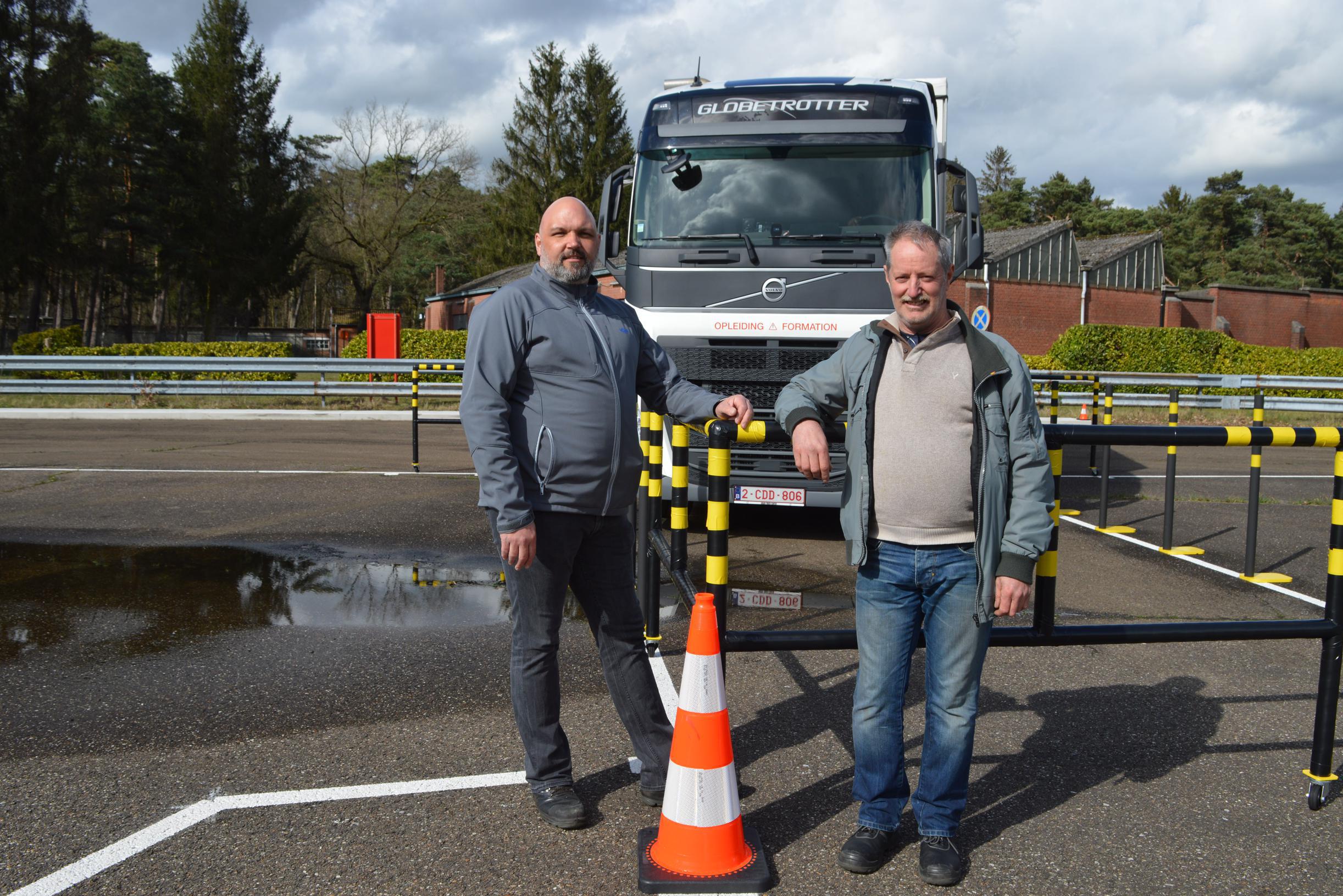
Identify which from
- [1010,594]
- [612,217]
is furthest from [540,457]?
[612,217]

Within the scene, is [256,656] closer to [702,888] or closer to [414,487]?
[702,888]

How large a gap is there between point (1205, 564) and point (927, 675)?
549 cm

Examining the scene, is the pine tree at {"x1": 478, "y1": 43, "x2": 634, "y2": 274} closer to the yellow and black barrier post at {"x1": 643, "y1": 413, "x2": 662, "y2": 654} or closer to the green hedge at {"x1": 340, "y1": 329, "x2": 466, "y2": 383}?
the green hedge at {"x1": 340, "y1": 329, "x2": 466, "y2": 383}

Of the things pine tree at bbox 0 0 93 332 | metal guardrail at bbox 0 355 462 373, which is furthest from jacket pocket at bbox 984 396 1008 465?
pine tree at bbox 0 0 93 332

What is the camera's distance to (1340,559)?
3.49m

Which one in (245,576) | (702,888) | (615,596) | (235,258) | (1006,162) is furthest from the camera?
(1006,162)

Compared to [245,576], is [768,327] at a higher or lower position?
higher

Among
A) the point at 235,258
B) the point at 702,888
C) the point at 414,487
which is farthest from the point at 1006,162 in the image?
the point at 702,888

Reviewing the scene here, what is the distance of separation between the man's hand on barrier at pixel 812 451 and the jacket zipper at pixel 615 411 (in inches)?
22.7

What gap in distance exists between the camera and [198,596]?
6117 mm

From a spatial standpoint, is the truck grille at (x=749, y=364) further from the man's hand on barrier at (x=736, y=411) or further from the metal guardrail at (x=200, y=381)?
the metal guardrail at (x=200, y=381)

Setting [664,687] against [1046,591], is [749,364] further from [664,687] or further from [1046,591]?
[1046,591]

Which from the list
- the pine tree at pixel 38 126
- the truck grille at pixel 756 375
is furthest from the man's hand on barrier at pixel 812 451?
the pine tree at pixel 38 126

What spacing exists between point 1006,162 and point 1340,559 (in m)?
107
